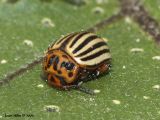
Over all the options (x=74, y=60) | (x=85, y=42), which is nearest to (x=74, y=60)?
(x=74, y=60)

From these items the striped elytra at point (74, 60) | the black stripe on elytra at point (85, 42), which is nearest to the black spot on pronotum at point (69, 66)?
the striped elytra at point (74, 60)

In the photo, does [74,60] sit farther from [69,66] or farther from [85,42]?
[85,42]

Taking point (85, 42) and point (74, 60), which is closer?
point (74, 60)

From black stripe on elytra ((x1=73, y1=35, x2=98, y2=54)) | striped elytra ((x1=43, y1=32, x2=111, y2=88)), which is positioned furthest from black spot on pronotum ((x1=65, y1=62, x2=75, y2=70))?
black stripe on elytra ((x1=73, y1=35, x2=98, y2=54))

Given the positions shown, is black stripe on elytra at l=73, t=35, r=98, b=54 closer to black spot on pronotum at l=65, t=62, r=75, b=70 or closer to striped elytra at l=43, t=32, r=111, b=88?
striped elytra at l=43, t=32, r=111, b=88

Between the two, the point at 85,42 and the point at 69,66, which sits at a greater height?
the point at 85,42

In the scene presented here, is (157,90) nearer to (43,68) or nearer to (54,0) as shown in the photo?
(43,68)

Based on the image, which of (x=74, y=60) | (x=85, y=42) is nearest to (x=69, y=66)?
(x=74, y=60)

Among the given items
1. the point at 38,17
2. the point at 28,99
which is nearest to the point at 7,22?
the point at 38,17

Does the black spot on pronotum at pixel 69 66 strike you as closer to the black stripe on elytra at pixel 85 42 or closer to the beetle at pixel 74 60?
the beetle at pixel 74 60

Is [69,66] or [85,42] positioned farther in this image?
[85,42]
